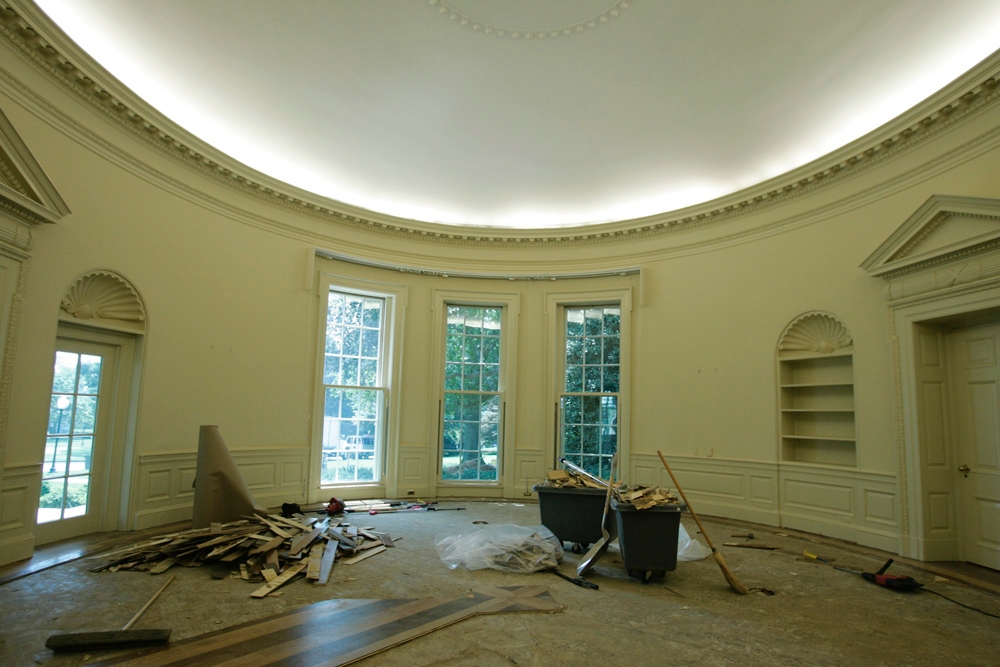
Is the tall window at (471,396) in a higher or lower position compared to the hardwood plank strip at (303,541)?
higher

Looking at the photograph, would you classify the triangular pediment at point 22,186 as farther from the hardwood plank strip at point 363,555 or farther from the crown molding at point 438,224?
the hardwood plank strip at point 363,555

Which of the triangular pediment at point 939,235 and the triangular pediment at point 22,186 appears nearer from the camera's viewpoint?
the triangular pediment at point 22,186

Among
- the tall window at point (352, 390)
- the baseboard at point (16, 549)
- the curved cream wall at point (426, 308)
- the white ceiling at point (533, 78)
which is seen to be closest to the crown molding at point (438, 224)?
the curved cream wall at point (426, 308)

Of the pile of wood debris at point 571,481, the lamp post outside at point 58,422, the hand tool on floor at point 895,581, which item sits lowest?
the hand tool on floor at point 895,581

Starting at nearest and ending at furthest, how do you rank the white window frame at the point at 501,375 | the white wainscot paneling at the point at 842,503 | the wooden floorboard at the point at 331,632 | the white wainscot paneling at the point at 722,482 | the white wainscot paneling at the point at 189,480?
the wooden floorboard at the point at 331,632 → the white wainscot paneling at the point at 842,503 → the white wainscot paneling at the point at 189,480 → the white wainscot paneling at the point at 722,482 → the white window frame at the point at 501,375

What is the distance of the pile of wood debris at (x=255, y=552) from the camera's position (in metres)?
4.51

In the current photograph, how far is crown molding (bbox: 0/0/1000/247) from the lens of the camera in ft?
15.8

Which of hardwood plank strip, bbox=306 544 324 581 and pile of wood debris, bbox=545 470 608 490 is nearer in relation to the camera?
hardwood plank strip, bbox=306 544 324 581

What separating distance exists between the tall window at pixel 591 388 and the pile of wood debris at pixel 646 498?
365 centimetres

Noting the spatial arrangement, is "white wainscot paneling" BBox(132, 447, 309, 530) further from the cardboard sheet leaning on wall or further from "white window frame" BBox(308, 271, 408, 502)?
the cardboard sheet leaning on wall

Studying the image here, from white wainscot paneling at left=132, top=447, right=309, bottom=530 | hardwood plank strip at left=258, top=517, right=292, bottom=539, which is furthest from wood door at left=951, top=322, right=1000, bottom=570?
white wainscot paneling at left=132, top=447, right=309, bottom=530

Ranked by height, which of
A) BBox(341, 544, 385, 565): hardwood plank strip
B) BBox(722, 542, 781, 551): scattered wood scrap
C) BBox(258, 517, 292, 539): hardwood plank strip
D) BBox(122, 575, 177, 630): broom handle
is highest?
BBox(258, 517, 292, 539): hardwood plank strip

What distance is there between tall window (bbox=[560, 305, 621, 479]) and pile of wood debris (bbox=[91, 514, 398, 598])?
12.9 feet

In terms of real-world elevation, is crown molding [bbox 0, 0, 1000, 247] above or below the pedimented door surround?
above
